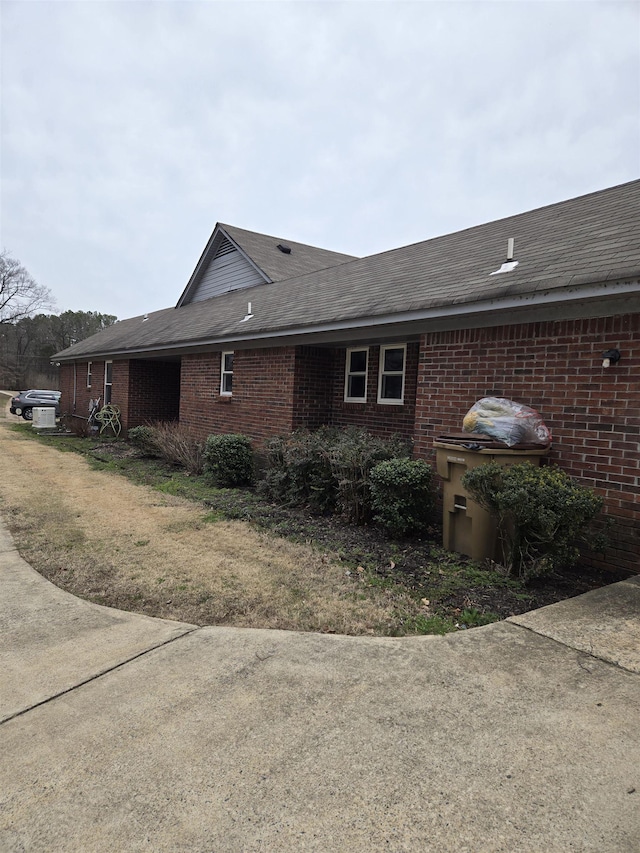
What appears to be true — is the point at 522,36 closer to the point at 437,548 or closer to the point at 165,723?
the point at 437,548

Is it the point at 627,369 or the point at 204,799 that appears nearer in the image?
the point at 204,799

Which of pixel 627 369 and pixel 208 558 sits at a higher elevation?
pixel 627 369

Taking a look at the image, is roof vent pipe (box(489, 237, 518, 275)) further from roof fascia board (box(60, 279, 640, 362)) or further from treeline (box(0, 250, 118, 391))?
treeline (box(0, 250, 118, 391))

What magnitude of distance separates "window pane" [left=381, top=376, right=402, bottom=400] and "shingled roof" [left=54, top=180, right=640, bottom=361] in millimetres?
1272

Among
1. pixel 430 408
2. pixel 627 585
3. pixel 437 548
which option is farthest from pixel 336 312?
pixel 627 585

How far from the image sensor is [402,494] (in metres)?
6.18

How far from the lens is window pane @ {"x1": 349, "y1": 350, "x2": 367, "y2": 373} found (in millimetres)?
9742

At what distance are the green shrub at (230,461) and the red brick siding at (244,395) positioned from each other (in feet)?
2.41

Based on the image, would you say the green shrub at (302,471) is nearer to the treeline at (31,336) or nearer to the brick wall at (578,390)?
the brick wall at (578,390)

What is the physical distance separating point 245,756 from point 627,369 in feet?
15.3

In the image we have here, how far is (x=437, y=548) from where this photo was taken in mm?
5828

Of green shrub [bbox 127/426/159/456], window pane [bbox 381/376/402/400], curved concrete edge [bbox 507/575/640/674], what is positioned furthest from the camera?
green shrub [bbox 127/426/159/456]

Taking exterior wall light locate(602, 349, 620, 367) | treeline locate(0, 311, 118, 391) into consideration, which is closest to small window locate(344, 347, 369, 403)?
exterior wall light locate(602, 349, 620, 367)

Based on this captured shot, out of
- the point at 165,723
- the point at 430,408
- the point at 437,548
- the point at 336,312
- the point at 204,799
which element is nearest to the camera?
the point at 204,799
